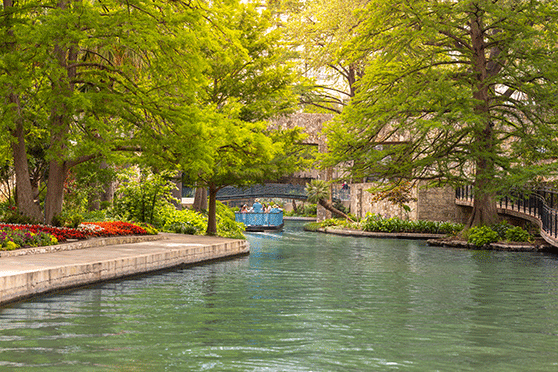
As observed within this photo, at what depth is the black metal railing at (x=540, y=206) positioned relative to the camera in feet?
69.3

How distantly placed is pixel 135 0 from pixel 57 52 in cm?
236

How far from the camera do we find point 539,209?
24359mm

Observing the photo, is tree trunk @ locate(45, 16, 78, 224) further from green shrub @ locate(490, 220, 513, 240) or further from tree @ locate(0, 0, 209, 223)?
green shrub @ locate(490, 220, 513, 240)

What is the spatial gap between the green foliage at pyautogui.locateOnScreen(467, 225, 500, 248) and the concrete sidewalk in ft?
36.6

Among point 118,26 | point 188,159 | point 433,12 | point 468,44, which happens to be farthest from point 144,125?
point 468,44

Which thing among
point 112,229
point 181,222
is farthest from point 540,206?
point 112,229

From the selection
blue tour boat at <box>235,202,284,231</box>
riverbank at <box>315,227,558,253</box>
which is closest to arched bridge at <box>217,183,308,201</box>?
blue tour boat at <box>235,202,284,231</box>

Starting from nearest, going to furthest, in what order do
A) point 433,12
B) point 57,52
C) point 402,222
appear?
point 57,52, point 433,12, point 402,222

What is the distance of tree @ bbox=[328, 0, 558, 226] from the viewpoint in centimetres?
2147

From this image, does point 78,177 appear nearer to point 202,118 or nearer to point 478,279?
point 202,118

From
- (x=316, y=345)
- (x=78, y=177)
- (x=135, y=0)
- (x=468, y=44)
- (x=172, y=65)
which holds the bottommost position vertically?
(x=316, y=345)

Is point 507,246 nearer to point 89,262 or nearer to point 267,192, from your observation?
point 89,262

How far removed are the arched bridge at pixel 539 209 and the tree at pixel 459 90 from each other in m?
1.22

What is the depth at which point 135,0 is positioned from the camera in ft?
47.4
